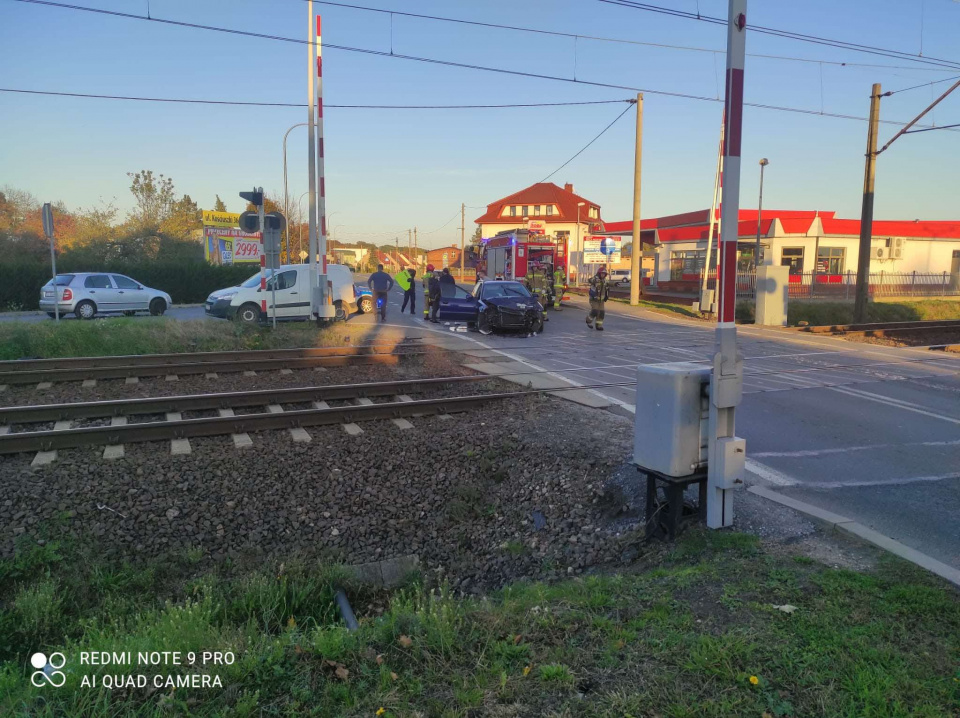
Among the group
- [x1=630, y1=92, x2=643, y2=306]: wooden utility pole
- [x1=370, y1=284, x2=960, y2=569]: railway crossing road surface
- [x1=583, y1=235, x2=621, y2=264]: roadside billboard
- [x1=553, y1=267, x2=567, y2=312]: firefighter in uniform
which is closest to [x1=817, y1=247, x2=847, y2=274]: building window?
[x1=583, y1=235, x2=621, y2=264]: roadside billboard

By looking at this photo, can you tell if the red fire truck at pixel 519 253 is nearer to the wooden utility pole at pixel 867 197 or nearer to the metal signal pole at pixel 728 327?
the wooden utility pole at pixel 867 197

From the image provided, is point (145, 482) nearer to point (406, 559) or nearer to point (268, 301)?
point (406, 559)

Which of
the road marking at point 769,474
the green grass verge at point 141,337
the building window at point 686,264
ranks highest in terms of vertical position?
the building window at point 686,264

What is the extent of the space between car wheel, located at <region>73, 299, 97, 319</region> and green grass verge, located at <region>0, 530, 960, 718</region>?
793 inches

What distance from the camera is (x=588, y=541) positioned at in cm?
574

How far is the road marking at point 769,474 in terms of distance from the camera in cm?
663

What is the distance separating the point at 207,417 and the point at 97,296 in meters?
16.7

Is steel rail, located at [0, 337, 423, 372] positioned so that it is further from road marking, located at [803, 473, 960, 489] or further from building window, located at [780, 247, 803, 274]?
building window, located at [780, 247, 803, 274]

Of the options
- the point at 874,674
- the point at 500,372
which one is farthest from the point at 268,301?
the point at 874,674

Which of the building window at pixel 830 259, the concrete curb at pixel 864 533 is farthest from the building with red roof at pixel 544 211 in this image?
the concrete curb at pixel 864 533

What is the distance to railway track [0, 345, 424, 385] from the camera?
11.7 metres

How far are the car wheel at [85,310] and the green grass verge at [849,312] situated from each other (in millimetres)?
23042

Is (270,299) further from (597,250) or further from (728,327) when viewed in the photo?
A: (597,250)

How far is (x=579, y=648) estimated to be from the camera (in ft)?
11.6
